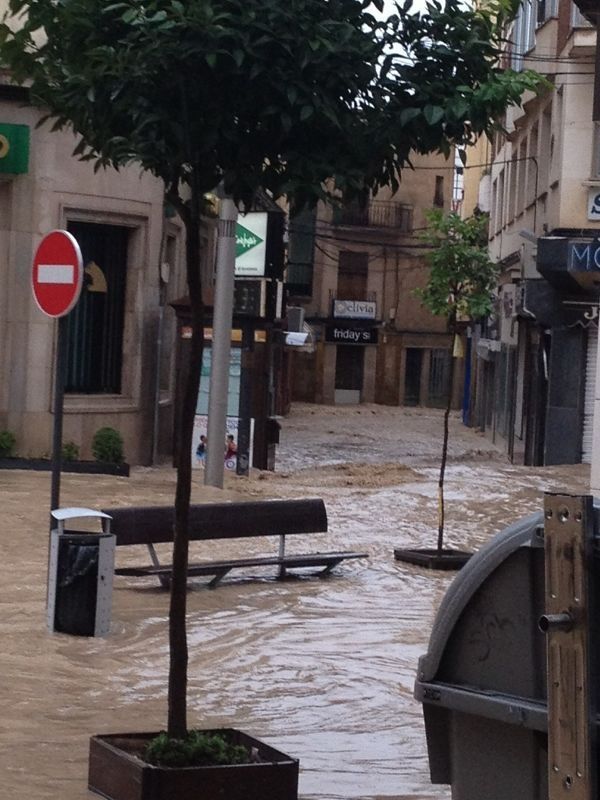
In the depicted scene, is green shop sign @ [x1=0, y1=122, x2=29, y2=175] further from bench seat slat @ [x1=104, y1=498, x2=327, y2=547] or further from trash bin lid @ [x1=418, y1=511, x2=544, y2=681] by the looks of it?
trash bin lid @ [x1=418, y1=511, x2=544, y2=681]

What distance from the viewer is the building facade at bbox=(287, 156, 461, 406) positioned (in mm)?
69125

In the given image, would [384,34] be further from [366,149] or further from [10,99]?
[10,99]

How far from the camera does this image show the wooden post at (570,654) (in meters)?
3.87

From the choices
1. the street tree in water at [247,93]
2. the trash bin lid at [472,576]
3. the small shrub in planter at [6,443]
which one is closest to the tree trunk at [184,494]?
the street tree in water at [247,93]

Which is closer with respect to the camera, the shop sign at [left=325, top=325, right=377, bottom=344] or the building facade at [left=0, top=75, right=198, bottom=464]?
the building facade at [left=0, top=75, right=198, bottom=464]

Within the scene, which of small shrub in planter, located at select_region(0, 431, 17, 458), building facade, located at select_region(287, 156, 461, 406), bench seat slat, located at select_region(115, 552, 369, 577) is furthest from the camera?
building facade, located at select_region(287, 156, 461, 406)

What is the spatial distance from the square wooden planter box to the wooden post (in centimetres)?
239

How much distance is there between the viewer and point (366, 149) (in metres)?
6.65

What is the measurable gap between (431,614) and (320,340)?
2249 inches

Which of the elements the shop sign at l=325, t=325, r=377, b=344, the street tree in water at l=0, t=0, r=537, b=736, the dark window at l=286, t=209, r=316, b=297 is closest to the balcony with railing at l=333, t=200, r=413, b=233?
the shop sign at l=325, t=325, r=377, b=344

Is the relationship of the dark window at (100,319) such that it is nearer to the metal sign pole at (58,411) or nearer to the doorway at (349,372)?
the metal sign pole at (58,411)

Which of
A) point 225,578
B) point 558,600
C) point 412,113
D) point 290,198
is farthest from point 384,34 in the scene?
point 225,578

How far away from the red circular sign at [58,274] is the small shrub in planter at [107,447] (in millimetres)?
11025

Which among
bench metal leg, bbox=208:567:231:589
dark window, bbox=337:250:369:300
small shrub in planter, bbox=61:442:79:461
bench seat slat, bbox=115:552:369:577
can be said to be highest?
dark window, bbox=337:250:369:300
